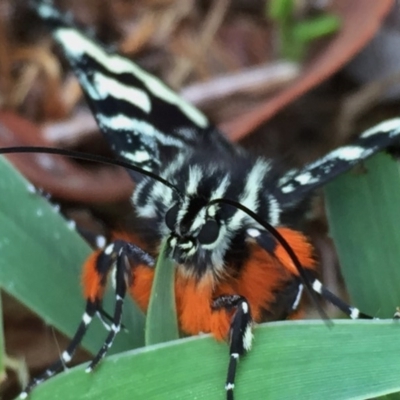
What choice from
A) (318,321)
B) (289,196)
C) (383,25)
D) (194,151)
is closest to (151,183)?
(194,151)

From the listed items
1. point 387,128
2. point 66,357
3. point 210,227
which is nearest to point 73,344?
point 66,357

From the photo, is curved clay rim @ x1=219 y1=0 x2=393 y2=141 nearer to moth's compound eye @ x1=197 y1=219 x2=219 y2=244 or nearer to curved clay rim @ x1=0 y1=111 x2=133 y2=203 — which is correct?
curved clay rim @ x1=0 y1=111 x2=133 y2=203

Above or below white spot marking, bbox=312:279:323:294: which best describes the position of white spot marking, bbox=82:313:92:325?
above

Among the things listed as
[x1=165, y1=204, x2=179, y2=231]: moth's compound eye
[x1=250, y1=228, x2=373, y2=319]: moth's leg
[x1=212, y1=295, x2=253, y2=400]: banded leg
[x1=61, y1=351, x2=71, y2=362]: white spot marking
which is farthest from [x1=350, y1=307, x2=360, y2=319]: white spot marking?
[x1=61, y1=351, x2=71, y2=362]: white spot marking

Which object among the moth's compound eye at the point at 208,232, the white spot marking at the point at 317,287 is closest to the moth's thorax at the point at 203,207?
the moth's compound eye at the point at 208,232

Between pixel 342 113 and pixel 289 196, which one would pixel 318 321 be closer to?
pixel 289 196

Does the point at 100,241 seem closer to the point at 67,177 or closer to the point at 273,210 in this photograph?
the point at 67,177
